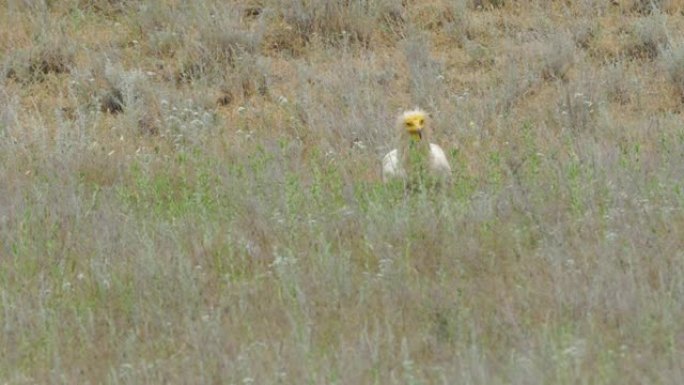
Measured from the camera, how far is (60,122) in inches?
357

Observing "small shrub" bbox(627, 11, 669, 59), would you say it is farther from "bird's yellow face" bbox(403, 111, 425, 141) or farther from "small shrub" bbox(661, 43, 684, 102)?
"bird's yellow face" bbox(403, 111, 425, 141)

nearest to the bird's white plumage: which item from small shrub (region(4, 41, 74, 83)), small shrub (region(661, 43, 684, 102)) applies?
small shrub (region(661, 43, 684, 102))

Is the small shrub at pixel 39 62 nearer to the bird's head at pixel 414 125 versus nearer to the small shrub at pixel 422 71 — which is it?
the small shrub at pixel 422 71

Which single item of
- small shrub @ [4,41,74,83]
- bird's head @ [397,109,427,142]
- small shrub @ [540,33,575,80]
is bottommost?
Result: small shrub @ [4,41,74,83]

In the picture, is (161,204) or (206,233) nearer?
(206,233)

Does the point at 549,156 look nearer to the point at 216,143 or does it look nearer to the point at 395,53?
the point at 216,143

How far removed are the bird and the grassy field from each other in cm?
12

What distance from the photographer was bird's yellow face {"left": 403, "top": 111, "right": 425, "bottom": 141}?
816 cm

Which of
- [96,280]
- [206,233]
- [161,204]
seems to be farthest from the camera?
[161,204]

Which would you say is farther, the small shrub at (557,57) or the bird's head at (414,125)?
the small shrub at (557,57)

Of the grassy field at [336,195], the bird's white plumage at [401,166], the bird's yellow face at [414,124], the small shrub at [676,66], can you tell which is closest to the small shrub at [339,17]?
the grassy field at [336,195]

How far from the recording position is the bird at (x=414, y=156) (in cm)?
746

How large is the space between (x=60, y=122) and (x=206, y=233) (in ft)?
8.56

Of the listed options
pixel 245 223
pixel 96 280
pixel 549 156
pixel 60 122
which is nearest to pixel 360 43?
pixel 60 122
